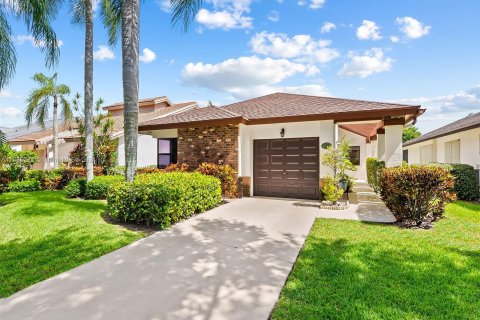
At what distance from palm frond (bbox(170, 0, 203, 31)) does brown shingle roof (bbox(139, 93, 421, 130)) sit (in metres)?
3.85

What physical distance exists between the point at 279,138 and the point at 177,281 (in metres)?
8.36

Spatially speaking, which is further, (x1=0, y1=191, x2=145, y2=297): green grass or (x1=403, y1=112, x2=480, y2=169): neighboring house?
(x1=403, y1=112, x2=480, y2=169): neighboring house

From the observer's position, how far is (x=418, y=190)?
21.2 feet

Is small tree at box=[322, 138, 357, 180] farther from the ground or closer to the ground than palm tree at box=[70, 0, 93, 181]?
closer to the ground

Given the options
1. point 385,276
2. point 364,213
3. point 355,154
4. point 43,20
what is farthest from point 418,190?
point 43,20

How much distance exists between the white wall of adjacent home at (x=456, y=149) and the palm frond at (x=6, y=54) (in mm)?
18991

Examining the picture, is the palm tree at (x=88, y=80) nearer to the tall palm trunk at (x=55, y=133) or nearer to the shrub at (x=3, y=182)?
the shrub at (x=3, y=182)

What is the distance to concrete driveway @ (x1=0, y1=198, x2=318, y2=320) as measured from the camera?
3.03m

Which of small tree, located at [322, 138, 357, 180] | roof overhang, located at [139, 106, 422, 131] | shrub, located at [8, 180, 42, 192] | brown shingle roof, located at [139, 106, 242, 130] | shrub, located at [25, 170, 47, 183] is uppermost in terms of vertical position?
brown shingle roof, located at [139, 106, 242, 130]

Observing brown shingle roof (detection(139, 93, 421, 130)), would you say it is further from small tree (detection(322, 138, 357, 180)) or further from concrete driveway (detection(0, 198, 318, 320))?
concrete driveway (detection(0, 198, 318, 320))

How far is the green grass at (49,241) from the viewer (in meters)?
4.11

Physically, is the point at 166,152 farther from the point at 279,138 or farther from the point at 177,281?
the point at 177,281

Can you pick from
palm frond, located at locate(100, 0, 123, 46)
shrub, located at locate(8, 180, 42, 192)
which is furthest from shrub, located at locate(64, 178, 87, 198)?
palm frond, located at locate(100, 0, 123, 46)

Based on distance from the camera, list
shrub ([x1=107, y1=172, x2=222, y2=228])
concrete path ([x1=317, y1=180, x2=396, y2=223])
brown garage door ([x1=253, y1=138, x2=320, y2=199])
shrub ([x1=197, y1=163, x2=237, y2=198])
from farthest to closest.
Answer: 1. brown garage door ([x1=253, y1=138, x2=320, y2=199])
2. shrub ([x1=197, y1=163, x2=237, y2=198])
3. concrete path ([x1=317, y1=180, x2=396, y2=223])
4. shrub ([x1=107, y1=172, x2=222, y2=228])
